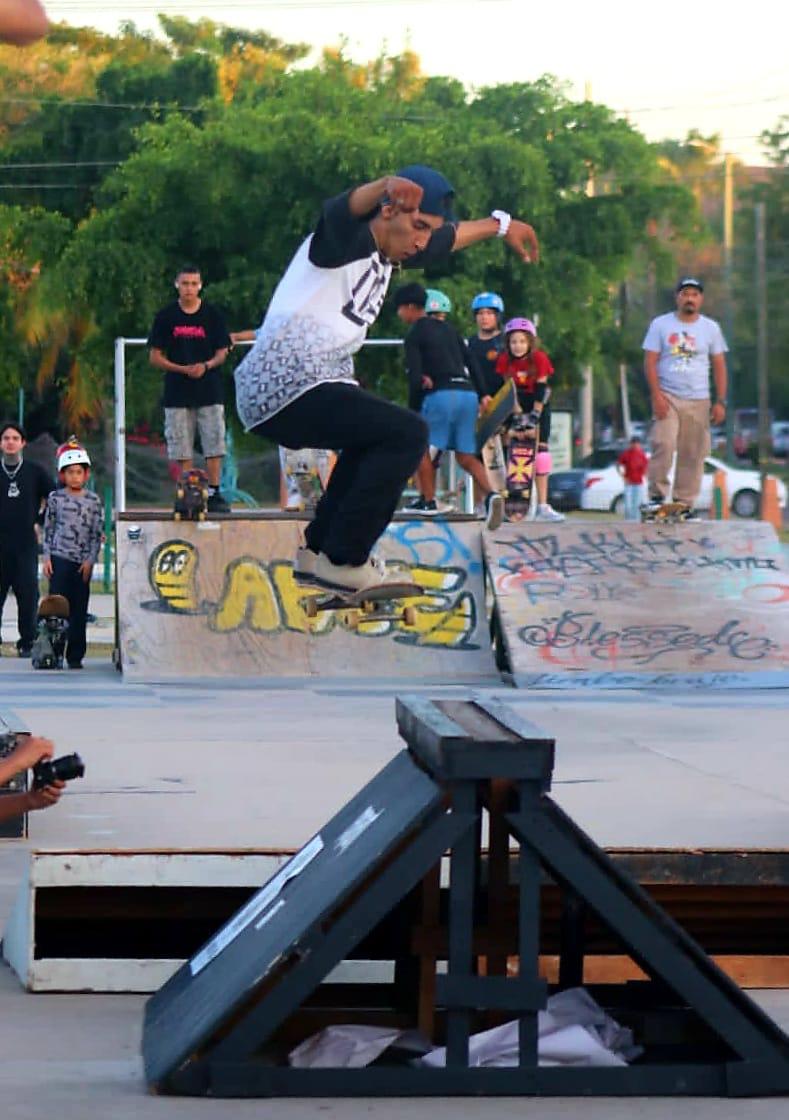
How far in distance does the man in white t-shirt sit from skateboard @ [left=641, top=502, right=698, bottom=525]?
71 centimetres

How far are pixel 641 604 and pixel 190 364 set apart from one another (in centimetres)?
426

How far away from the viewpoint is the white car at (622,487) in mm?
45969

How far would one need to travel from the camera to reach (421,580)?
1656 centimetres

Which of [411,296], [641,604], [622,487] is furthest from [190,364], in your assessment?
[622,487]

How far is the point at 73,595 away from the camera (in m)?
16.3

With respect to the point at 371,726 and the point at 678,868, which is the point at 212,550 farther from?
the point at 678,868

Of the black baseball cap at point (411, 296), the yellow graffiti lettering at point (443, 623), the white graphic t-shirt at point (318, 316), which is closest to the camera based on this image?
the white graphic t-shirt at point (318, 316)

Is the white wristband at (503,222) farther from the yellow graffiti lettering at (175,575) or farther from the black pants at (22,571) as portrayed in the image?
the black pants at (22,571)

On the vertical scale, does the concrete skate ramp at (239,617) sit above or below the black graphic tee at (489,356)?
below

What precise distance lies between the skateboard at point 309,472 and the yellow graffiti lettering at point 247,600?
0.72m

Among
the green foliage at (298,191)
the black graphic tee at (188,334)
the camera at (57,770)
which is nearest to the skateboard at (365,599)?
the camera at (57,770)

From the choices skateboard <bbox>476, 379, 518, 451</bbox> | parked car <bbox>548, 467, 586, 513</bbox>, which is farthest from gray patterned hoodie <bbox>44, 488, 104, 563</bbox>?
parked car <bbox>548, 467, 586, 513</bbox>

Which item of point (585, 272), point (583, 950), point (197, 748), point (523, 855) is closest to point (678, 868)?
point (583, 950)

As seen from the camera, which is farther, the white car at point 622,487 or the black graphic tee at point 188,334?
the white car at point 622,487
